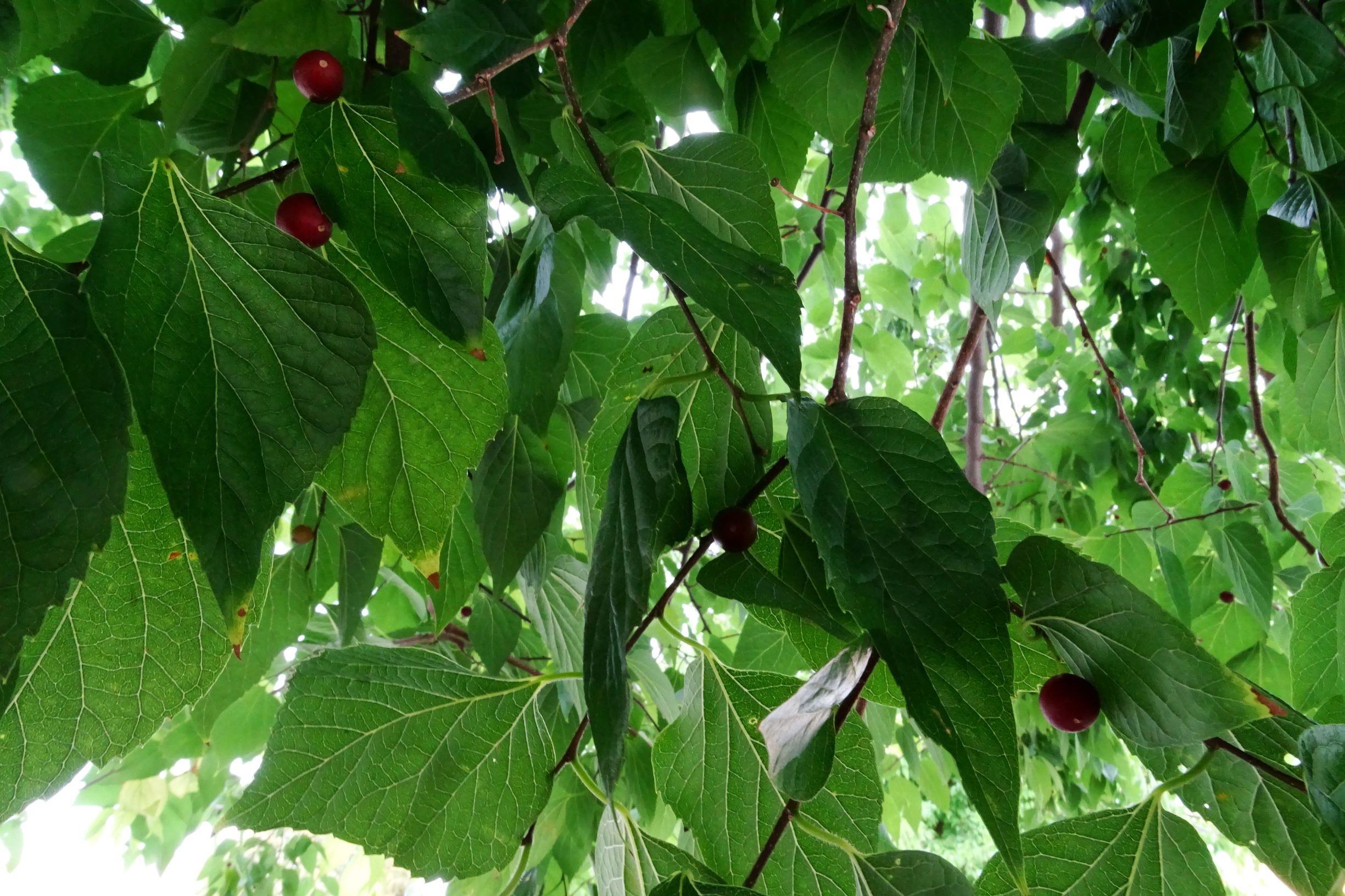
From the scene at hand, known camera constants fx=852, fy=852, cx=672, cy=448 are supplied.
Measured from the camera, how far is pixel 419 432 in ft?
1.08

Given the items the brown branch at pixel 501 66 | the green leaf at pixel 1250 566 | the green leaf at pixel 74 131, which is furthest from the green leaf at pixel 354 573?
the green leaf at pixel 1250 566

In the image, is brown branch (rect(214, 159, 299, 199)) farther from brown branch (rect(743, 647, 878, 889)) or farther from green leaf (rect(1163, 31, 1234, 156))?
green leaf (rect(1163, 31, 1234, 156))

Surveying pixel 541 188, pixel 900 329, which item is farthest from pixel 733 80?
pixel 900 329

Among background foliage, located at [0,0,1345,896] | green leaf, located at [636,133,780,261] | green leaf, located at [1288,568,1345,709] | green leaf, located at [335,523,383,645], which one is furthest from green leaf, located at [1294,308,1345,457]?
green leaf, located at [335,523,383,645]

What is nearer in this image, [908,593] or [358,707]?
[908,593]

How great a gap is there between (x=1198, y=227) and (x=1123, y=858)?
1.38 ft

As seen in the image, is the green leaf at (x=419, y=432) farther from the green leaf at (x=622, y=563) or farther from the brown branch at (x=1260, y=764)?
the brown branch at (x=1260, y=764)

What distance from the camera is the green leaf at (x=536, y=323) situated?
361 millimetres

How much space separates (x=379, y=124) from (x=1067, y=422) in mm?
1403

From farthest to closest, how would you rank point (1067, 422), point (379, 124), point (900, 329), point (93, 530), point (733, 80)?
point (900, 329)
point (1067, 422)
point (733, 80)
point (379, 124)
point (93, 530)

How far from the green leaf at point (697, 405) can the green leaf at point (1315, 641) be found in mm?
457

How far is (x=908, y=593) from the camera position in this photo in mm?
248

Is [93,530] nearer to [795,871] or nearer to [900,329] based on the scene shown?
[795,871]

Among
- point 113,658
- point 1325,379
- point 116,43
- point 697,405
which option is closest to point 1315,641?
point 1325,379
